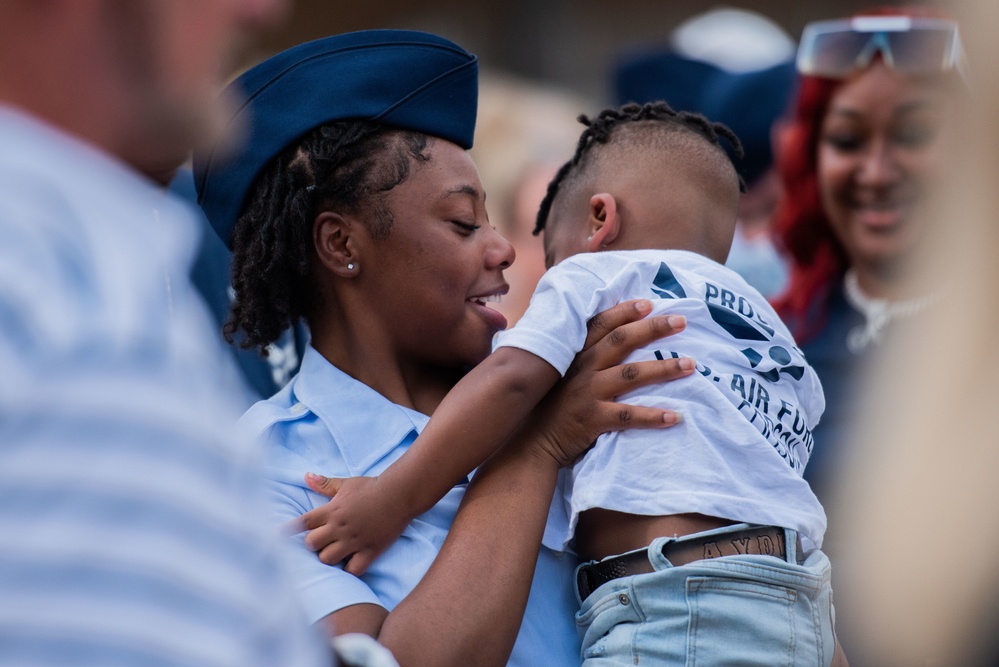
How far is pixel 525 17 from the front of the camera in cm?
1099

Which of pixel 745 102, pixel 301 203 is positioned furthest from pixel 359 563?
pixel 745 102

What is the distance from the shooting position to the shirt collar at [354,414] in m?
2.02

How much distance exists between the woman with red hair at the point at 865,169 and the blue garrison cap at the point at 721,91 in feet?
4.19

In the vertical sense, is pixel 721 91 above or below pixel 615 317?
below

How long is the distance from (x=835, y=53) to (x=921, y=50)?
0.92 feet

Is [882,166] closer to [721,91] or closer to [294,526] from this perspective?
[721,91]

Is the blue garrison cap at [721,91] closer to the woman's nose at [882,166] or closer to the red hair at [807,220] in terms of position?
→ the red hair at [807,220]

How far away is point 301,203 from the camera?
2197 millimetres

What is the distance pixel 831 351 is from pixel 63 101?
3045 mm

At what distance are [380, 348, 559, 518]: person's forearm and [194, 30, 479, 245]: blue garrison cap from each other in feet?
1.85

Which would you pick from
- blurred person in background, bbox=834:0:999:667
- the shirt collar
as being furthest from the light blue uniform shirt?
blurred person in background, bbox=834:0:999:667

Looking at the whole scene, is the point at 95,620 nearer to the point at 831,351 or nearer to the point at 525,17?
the point at 831,351

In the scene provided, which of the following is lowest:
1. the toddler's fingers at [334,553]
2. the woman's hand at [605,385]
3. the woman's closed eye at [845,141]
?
the toddler's fingers at [334,553]

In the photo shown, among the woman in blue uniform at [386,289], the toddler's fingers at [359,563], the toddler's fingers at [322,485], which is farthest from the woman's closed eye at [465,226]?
the toddler's fingers at [359,563]
